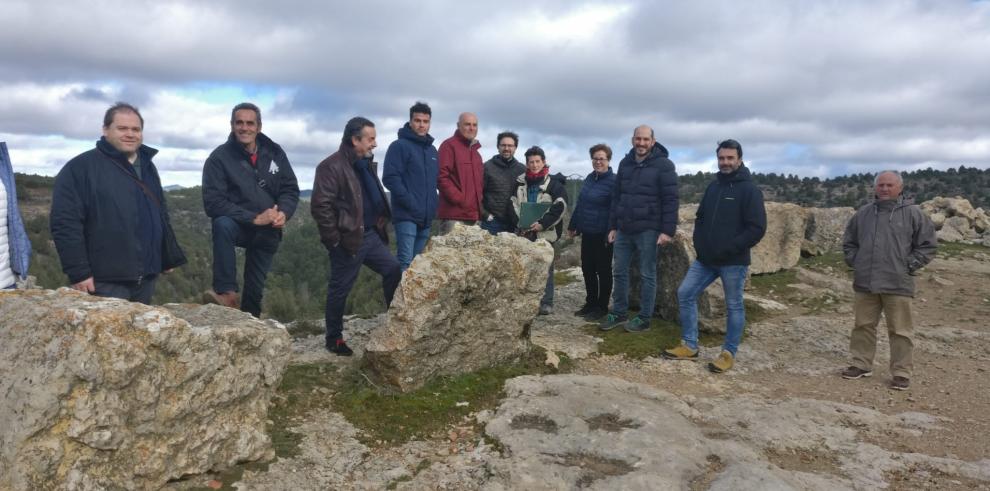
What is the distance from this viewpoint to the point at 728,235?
23.6ft

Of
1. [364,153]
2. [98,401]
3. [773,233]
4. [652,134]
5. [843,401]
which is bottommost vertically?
[843,401]

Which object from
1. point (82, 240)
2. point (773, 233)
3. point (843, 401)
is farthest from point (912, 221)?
point (82, 240)

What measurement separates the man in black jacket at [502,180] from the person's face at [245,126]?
332cm

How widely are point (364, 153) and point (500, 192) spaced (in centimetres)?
263

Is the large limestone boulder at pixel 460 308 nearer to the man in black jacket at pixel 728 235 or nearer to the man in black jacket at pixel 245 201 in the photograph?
the man in black jacket at pixel 245 201

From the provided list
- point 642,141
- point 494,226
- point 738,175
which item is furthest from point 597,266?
point 738,175

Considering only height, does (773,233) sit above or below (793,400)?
above

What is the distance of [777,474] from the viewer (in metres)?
4.52

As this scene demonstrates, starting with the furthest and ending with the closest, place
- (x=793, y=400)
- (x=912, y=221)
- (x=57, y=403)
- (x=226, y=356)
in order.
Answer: (x=912, y=221)
(x=793, y=400)
(x=226, y=356)
(x=57, y=403)

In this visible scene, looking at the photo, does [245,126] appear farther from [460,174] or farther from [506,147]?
[506,147]

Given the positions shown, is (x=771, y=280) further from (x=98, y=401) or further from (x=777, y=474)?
(x=98, y=401)

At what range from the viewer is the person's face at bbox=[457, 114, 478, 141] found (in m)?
7.99

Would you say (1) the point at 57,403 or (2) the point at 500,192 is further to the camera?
(2) the point at 500,192

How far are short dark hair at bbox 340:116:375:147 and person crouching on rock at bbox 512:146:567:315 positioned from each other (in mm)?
2826
